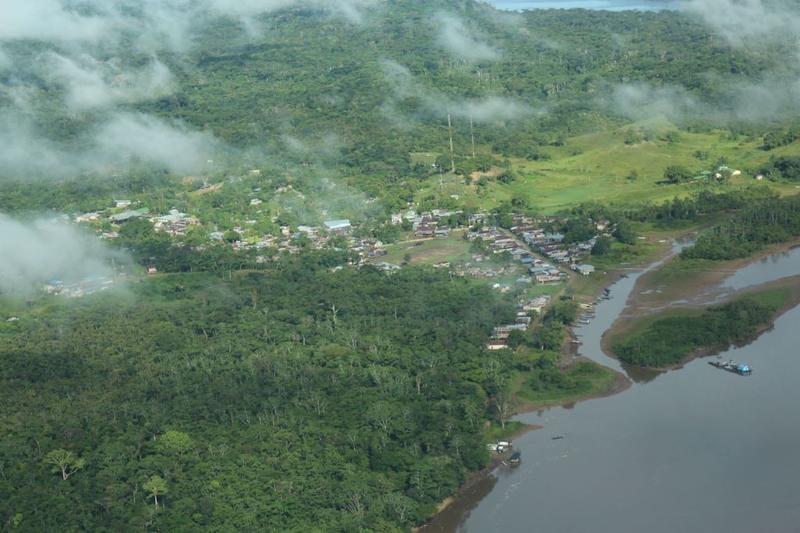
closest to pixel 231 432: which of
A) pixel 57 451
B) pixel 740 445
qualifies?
pixel 57 451

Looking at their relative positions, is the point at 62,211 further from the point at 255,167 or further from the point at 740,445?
the point at 740,445

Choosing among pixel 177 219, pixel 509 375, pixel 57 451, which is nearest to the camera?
pixel 57 451

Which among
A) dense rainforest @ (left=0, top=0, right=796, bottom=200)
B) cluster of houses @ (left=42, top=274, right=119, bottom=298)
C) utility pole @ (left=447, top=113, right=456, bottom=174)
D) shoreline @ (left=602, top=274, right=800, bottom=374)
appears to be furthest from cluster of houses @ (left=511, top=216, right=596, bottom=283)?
cluster of houses @ (left=42, top=274, right=119, bottom=298)

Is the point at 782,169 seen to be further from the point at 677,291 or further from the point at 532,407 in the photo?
the point at 532,407

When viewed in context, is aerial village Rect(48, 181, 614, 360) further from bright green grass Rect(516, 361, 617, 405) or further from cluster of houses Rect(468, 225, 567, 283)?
bright green grass Rect(516, 361, 617, 405)

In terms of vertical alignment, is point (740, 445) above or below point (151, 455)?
below

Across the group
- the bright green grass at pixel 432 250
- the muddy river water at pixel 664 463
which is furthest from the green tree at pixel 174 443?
the bright green grass at pixel 432 250
